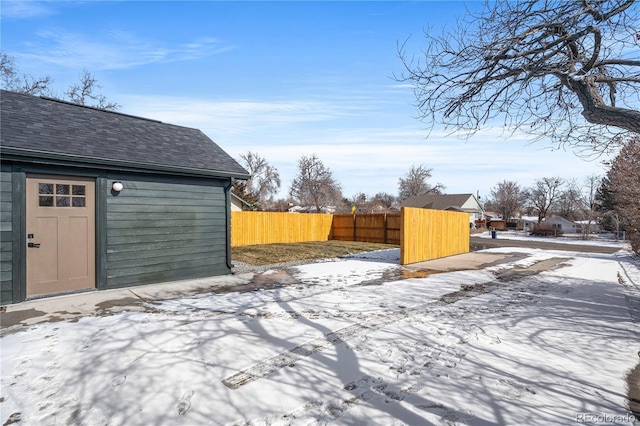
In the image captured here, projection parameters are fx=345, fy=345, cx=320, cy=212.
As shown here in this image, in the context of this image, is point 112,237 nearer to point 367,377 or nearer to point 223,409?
point 223,409

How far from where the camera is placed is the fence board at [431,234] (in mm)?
10844

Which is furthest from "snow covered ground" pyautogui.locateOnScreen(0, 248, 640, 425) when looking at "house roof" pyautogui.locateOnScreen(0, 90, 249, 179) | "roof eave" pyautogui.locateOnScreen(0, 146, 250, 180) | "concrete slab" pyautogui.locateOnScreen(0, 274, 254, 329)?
"house roof" pyautogui.locateOnScreen(0, 90, 249, 179)

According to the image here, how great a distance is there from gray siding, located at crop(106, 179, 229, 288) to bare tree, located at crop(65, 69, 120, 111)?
62.1ft

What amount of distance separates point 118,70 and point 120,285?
7905 millimetres

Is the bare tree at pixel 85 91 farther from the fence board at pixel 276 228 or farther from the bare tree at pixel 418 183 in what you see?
the bare tree at pixel 418 183

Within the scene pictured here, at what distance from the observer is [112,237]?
21.4 ft

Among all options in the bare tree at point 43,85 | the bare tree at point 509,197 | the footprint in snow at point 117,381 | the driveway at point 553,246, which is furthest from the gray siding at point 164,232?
the bare tree at point 509,197

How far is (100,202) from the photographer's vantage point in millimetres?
6379

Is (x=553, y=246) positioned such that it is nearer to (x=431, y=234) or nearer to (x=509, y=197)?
(x=431, y=234)

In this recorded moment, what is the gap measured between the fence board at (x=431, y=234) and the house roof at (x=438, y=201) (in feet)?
104

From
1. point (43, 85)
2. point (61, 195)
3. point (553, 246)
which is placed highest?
point (43, 85)

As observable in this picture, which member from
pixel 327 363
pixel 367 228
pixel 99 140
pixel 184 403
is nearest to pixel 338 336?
pixel 327 363

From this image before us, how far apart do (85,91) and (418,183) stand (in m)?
42.5

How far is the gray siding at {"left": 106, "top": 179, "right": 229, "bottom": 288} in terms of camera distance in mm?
6621
